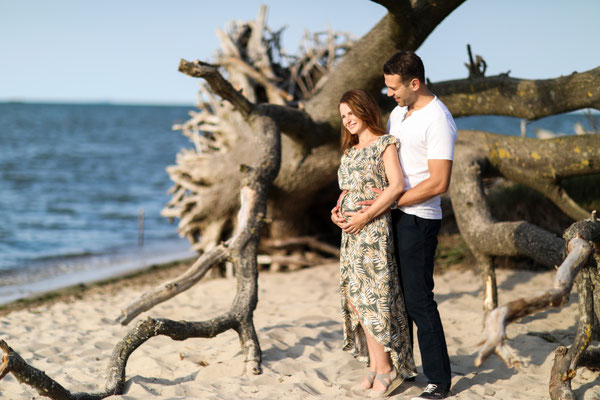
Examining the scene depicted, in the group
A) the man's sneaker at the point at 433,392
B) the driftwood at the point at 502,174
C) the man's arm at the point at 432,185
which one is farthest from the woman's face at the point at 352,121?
the driftwood at the point at 502,174

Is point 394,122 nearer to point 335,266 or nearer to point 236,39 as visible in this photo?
point 335,266

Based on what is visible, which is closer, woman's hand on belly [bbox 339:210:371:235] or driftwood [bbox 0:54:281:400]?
woman's hand on belly [bbox 339:210:371:235]

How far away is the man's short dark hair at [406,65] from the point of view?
338 centimetres

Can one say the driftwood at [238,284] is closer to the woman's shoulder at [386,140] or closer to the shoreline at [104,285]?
the woman's shoulder at [386,140]

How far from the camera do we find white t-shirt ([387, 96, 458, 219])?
3357 millimetres

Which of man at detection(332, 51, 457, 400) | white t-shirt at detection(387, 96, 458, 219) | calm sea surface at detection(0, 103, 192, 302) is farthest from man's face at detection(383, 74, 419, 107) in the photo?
calm sea surface at detection(0, 103, 192, 302)

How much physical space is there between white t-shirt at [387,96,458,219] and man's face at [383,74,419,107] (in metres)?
0.10

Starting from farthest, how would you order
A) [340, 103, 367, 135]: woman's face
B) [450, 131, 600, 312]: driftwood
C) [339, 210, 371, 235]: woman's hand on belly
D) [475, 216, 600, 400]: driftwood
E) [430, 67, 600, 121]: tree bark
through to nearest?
[430, 67, 600, 121]: tree bark, [450, 131, 600, 312]: driftwood, [340, 103, 367, 135]: woman's face, [339, 210, 371, 235]: woman's hand on belly, [475, 216, 600, 400]: driftwood

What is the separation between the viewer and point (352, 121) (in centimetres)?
364

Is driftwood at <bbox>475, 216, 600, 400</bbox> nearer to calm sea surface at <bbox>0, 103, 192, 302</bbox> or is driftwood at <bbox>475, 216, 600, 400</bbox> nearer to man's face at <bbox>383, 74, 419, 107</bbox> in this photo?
man's face at <bbox>383, 74, 419, 107</bbox>

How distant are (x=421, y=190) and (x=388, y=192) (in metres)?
0.20

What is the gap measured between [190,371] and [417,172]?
2249 millimetres

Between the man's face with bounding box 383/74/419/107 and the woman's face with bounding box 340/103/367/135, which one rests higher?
the man's face with bounding box 383/74/419/107

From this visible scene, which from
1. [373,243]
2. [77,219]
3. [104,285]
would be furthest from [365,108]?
[77,219]
